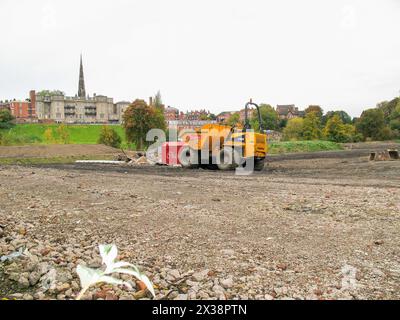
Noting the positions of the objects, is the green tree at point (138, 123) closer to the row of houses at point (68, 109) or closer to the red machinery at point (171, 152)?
the red machinery at point (171, 152)

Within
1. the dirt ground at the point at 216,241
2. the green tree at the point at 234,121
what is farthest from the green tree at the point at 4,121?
the dirt ground at the point at 216,241

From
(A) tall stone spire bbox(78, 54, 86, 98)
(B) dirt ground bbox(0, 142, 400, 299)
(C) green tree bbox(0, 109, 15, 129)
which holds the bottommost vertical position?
(B) dirt ground bbox(0, 142, 400, 299)

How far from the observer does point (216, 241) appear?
477 cm

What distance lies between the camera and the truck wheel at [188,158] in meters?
18.4

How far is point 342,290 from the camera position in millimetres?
3268

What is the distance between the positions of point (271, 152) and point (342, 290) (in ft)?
113

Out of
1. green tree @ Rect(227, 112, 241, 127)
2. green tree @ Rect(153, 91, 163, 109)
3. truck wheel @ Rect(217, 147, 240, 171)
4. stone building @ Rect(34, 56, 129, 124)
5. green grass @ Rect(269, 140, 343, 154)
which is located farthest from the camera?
stone building @ Rect(34, 56, 129, 124)

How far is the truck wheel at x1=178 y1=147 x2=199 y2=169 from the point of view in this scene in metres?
18.4

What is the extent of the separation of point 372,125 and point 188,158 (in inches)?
2242

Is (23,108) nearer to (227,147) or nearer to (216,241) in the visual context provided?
(227,147)

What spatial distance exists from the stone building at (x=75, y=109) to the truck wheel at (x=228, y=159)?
13207 cm

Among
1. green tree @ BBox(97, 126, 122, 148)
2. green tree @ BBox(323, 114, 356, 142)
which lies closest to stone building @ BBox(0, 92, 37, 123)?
green tree @ BBox(97, 126, 122, 148)

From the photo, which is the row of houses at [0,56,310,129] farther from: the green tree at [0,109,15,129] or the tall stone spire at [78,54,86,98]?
the green tree at [0,109,15,129]

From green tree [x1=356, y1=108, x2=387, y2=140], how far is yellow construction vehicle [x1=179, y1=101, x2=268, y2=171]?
5559cm
